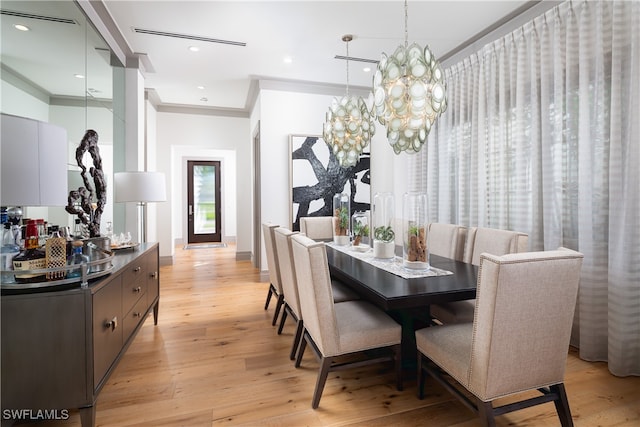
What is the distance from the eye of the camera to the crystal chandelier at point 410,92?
2096 mm

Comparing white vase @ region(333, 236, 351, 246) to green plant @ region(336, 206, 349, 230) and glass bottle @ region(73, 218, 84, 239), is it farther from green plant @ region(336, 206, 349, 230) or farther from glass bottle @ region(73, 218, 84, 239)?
glass bottle @ region(73, 218, 84, 239)

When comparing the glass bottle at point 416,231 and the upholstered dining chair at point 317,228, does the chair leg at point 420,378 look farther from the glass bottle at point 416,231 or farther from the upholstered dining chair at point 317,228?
the upholstered dining chair at point 317,228

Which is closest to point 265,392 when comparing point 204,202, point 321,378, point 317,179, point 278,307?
A: point 321,378

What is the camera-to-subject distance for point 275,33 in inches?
128

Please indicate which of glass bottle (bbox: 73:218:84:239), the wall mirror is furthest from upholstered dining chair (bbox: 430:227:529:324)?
the wall mirror

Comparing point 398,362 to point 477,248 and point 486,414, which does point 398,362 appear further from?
point 477,248

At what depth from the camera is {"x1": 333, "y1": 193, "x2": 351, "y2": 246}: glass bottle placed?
3082mm

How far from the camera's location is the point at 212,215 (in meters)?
8.65

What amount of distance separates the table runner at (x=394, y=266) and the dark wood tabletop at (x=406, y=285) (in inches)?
1.7

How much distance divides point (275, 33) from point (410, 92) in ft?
6.11

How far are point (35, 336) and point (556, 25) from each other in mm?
3842

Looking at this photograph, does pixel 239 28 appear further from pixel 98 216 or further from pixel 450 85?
pixel 450 85

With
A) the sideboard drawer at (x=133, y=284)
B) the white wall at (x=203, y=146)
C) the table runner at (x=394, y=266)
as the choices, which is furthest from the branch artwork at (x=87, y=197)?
the white wall at (x=203, y=146)

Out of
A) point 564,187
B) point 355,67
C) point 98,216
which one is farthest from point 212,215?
point 564,187
